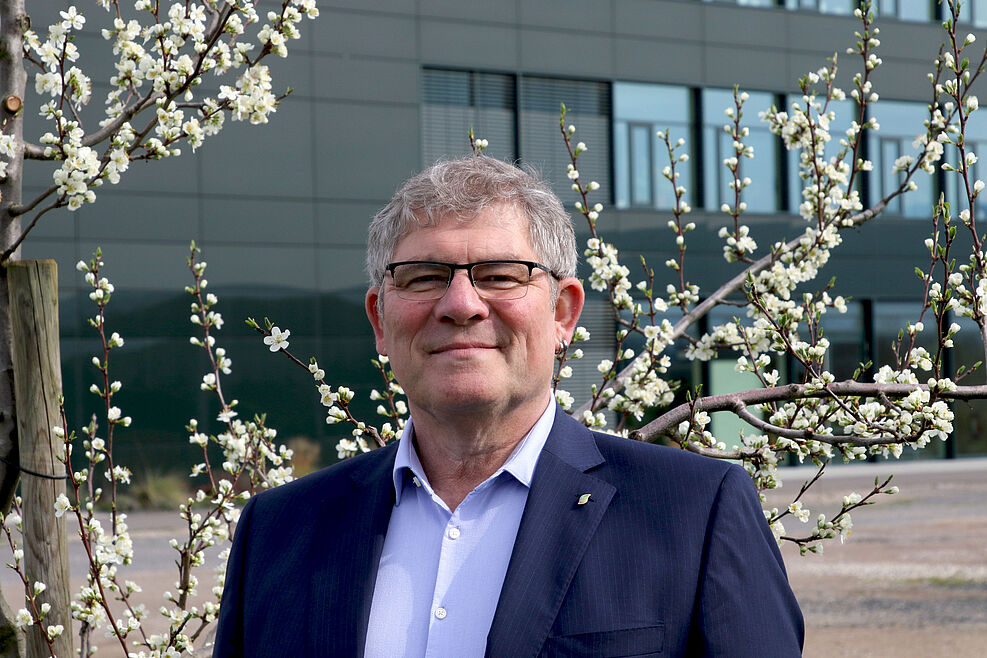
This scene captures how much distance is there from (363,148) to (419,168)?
1182 millimetres

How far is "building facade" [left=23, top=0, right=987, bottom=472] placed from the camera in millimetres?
19203

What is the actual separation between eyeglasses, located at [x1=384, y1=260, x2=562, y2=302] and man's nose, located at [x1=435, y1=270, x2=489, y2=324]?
13 millimetres

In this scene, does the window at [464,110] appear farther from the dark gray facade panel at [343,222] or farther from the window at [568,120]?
the dark gray facade panel at [343,222]

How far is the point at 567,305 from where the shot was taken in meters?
2.53

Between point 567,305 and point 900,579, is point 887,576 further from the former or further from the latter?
point 567,305

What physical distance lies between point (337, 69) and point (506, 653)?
64.0ft

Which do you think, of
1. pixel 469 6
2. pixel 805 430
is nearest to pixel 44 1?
pixel 469 6

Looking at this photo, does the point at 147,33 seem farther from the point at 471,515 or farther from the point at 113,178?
the point at 471,515

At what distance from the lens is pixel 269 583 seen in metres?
2.39

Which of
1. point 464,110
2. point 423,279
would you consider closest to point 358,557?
point 423,279

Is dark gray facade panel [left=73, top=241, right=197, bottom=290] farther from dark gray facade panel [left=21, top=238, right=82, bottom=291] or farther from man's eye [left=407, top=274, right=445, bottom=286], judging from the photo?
man's eye [left=407, top=274, right=445, bottom=286]

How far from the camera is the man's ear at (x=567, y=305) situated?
2.49m

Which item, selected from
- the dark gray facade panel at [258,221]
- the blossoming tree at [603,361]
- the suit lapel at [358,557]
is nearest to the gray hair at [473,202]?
the suit lapel at [358,557]

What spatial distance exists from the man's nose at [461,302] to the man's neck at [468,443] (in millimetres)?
215
